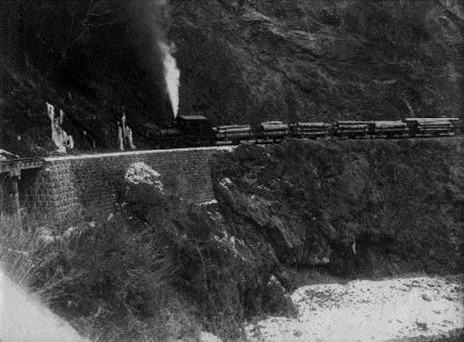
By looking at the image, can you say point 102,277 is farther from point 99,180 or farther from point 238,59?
point 238,59

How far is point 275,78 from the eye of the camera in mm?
33250

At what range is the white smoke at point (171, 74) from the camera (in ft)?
102

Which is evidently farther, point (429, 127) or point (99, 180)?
point (429, 127)

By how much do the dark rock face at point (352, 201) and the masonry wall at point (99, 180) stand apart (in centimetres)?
119

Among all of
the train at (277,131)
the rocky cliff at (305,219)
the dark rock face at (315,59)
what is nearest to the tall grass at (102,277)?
the rocky cliff at (305,219)

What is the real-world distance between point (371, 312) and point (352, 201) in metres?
6.24

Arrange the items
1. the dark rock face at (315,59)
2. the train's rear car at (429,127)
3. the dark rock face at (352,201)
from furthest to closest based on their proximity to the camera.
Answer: the dark rock face at (315,59) → the train's rear car at (429,127) → the dark rock face at (352,201)

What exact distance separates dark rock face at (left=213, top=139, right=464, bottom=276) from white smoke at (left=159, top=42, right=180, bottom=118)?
9.67 meters

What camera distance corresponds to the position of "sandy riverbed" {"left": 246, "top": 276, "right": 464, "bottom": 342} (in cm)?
1767

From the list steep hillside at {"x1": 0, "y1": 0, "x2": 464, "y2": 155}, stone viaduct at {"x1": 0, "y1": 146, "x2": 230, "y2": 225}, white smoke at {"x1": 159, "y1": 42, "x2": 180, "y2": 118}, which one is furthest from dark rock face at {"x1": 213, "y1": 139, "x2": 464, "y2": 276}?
white smoke at {"x1": 159, "y1": 42, "x2": 180, "y2": 118}

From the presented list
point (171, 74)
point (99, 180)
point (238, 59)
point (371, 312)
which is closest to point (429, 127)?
point (238, 59)

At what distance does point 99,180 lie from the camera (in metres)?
16.3

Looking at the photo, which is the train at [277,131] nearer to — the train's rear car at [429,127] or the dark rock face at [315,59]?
the train's rear car at [429,127]

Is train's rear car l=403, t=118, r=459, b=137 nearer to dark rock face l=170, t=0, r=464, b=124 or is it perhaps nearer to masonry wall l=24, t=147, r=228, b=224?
dark rock face l=170, t=0, r=464, b=124
